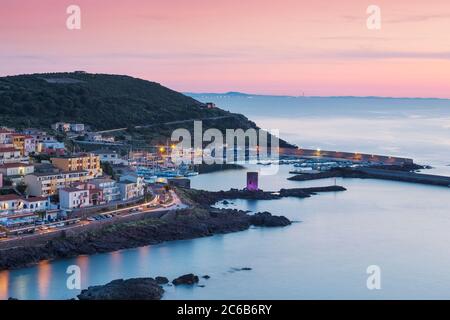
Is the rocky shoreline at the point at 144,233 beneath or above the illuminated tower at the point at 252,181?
beneath

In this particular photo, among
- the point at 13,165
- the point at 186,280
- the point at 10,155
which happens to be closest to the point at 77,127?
the point at 10,155

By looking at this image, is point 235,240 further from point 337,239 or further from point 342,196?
point 342,196

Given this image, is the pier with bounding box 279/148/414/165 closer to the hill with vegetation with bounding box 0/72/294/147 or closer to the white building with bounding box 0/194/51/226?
the hill with vegetation with bounding box 0/72/294/147

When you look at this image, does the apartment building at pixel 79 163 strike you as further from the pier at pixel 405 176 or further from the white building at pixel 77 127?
the white building at pixel 77 127

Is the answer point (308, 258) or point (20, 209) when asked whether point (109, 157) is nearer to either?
point (20, 209)

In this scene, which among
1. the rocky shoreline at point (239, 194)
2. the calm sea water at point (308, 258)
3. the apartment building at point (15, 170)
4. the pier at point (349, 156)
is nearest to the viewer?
the calm sea water at point (308, 258)

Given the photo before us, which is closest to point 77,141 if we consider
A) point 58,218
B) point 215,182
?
point 215,182

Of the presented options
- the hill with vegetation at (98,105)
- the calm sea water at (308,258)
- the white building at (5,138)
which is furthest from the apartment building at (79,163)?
the hill with vegetation at (98,105)
